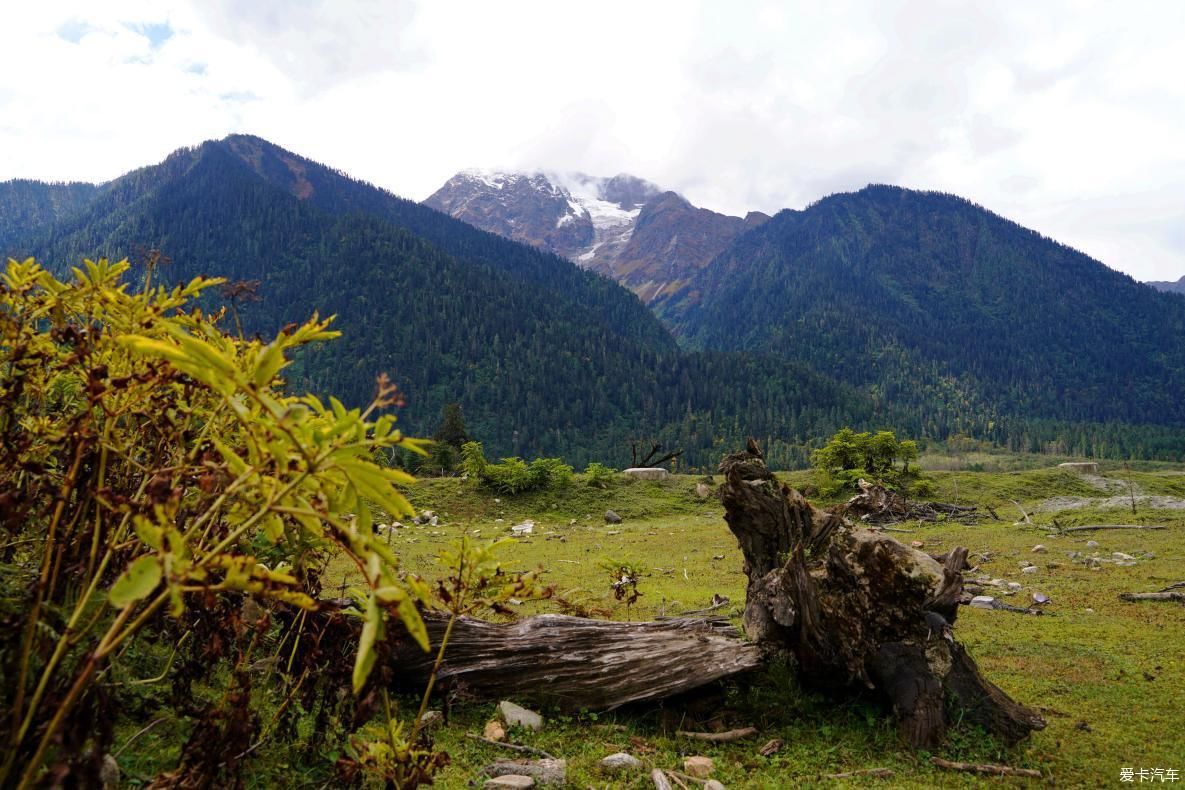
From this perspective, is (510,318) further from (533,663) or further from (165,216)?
(533,663)

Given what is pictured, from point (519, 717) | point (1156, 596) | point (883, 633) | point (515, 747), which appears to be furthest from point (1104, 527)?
point (515, 747)

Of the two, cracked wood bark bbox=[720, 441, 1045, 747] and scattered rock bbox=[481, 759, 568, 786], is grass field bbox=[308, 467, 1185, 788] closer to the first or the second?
scattered rock bbox=[481, 759, 568, 786]

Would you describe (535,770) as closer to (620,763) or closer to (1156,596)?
(620,763)

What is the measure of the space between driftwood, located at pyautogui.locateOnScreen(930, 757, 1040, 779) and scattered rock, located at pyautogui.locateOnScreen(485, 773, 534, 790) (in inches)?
128

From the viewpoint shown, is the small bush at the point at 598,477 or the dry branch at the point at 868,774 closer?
the dry branch at the point at 868,774

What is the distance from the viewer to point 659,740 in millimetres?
5051

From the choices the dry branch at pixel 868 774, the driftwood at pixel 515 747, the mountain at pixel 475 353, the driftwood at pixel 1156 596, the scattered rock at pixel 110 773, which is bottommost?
the driftwood at pixel 1156 596

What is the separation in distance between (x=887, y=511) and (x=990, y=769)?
20.8 m

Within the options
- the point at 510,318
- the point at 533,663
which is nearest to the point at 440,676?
the point at 533,663

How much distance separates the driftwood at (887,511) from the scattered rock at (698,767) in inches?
774

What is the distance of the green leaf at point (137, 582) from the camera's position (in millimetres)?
1026

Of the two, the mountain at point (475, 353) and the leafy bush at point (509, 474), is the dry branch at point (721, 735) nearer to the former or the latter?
the leafy bush at point (509, 474)

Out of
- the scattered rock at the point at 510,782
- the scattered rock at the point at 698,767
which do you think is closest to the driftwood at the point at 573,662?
the scattered rock at the point at 698,767

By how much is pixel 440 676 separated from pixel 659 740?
2.01m
